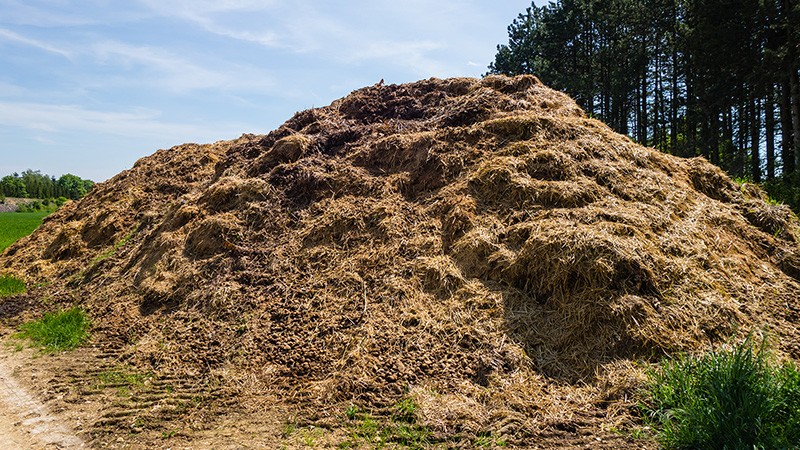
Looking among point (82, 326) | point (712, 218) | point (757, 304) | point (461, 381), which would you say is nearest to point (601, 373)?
point (461, 381)

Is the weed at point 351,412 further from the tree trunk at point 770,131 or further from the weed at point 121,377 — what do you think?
the tree trunk at point 770,131

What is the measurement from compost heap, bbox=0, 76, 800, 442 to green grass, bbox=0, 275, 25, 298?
554 millimetres

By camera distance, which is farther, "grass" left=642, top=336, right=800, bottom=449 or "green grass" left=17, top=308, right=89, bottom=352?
"green grass" left=17, top=308, right=89, bottom=352

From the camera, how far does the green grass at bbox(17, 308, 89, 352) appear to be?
187 inches

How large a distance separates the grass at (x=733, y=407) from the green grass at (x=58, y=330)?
17.8 ft

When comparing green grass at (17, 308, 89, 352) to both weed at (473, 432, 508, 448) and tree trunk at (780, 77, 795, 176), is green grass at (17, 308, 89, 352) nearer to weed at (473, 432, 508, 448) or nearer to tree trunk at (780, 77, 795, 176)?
weed at (473, 432, 508, 448)

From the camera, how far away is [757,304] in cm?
402

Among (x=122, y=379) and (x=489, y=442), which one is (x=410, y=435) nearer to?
(x=489, y=442)

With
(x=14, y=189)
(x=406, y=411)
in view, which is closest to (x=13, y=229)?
(x=406, y=411)

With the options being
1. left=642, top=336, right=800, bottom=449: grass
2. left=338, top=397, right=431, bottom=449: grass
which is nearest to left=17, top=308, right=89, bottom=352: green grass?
left=338, top=397, right=431, bottom=449: grass

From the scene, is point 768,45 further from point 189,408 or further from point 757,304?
point 189,408

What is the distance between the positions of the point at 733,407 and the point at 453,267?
245 cm

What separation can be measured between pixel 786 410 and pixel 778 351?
1424 mm

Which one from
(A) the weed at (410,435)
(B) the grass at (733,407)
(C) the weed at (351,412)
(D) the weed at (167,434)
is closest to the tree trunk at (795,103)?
(B) the grass at (733,407)
